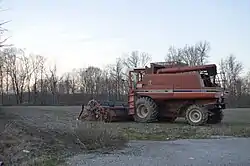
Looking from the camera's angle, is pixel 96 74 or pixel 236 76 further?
pixel 96 74

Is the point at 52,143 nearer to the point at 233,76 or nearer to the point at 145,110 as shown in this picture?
the point at 145,110

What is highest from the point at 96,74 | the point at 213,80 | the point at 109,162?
the point at 96,74

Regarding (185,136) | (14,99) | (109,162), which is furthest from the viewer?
(14,99)

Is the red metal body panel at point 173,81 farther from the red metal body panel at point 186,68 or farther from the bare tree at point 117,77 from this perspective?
the bare tree at point 117,77

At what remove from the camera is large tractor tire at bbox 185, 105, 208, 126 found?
65.0ft

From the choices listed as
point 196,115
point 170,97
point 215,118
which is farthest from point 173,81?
point 215,118

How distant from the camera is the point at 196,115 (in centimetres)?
2020

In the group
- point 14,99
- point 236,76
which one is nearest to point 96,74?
point 14,99

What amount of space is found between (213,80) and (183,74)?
160 centimetres

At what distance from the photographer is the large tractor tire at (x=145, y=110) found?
2148 cm

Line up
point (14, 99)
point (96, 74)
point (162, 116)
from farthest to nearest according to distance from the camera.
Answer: point (96, 74) → point (14, 99) → point (162, 116)

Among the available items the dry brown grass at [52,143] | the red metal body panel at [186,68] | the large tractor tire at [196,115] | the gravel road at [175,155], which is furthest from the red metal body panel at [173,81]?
the dry brown grass at [52,143]

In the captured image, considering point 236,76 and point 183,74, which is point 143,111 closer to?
point 183,74

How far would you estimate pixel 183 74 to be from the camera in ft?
67.7
